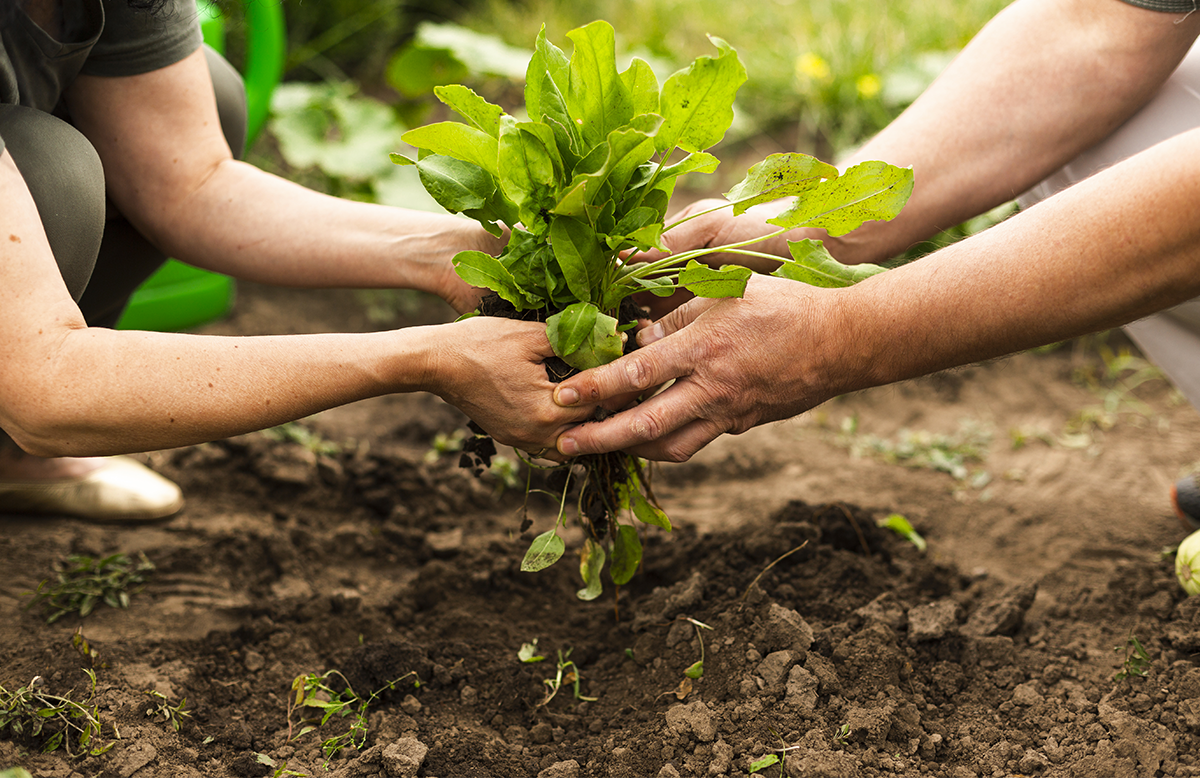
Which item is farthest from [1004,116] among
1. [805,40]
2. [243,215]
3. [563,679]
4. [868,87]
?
[805,40]

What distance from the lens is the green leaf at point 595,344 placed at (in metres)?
1.59

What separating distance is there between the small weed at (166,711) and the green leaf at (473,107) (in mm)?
1152

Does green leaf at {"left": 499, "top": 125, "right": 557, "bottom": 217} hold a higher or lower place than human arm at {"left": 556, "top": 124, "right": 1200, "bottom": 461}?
higher

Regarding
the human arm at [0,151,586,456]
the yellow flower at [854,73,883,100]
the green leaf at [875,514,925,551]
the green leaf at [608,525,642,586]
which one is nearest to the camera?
the human arm at [0,151,586,456]

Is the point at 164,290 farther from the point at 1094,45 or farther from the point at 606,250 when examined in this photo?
the point at 1094,45

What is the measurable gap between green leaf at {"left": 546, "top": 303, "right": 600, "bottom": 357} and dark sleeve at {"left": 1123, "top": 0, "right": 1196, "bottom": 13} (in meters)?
1.38

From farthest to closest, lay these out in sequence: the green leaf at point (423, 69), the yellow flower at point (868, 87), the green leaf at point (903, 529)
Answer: the yellow flower at point (868, 87) → the green leaf at point (423, 69) → the green leaf at point (903, 529)

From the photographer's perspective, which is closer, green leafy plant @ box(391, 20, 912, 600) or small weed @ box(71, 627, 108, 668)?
green leafy plant @ box(391, 20, 912, 600)

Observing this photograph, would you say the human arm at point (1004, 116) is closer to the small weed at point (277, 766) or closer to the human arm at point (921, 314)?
the human arm at point (921, 314)

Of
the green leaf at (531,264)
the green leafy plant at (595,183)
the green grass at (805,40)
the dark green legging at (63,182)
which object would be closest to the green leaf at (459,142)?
the green leafy plant at (595,183)

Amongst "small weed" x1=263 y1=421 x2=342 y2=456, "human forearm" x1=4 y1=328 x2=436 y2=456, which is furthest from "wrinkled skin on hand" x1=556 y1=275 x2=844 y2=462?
"small weed" x1=263 y1=421 x2=342 y2=456

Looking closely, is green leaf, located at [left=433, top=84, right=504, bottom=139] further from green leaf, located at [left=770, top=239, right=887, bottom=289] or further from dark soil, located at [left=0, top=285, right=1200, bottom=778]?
dark soil, located at [left=0, top=285, right=1200, bottom=778]

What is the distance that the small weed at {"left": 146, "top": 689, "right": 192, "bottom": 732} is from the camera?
1.62 m

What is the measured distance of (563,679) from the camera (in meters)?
1.83
